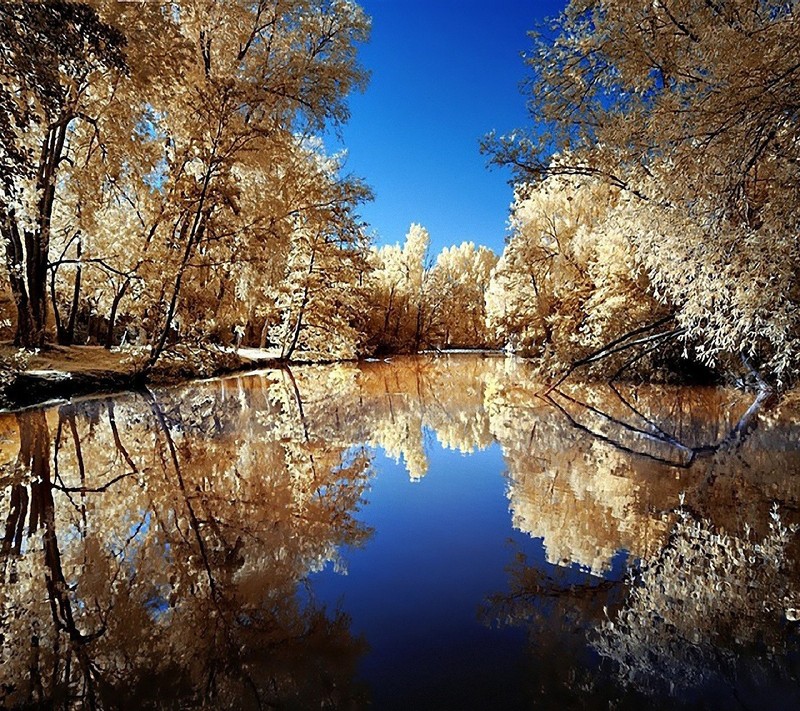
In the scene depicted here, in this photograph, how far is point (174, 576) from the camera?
7.36 ft

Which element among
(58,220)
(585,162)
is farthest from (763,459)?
(58,220)

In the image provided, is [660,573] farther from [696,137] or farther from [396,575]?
[696,137]

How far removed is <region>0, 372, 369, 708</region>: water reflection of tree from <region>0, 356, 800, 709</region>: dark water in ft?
0.03

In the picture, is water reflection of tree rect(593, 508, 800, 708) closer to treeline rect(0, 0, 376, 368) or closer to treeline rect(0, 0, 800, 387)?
treeline rect(0, 0, 800, 387)

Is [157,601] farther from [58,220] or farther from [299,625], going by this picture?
[58,220]

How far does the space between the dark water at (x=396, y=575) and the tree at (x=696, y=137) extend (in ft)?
7.97

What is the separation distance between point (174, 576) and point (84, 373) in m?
9.12

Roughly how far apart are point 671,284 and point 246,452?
6.76 metres

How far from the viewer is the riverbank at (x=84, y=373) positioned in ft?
26.0

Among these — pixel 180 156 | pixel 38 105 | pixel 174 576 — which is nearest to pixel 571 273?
pixel 180 156

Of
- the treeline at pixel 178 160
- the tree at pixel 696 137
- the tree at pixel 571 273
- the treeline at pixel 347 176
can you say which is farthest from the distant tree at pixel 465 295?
the tree at pixel 696 137

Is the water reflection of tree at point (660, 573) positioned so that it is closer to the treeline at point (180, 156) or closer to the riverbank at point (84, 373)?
the riverbank at point (84, 373)

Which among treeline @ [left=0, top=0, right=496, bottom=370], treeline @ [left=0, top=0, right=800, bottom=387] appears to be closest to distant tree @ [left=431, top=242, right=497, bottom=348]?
treeline @ [left=0, top=0, right=800, bottom=387]

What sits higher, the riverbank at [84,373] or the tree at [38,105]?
the tree at [38,105]
